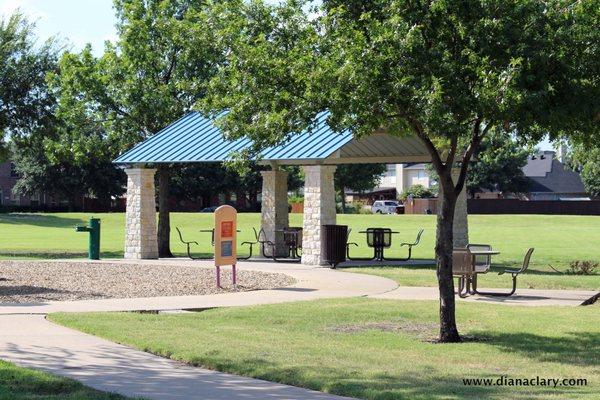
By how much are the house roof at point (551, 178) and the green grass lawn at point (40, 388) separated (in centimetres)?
11036

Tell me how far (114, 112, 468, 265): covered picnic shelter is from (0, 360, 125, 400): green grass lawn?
52.7ft

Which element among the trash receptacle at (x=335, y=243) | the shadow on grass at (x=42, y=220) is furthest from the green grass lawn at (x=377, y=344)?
the shadow on grass at (x=42, y=220)

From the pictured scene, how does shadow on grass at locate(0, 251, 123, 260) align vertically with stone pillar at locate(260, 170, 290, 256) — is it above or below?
below

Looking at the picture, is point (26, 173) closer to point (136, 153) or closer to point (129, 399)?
point (136, 153)

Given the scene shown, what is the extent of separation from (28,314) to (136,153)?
1679 cm

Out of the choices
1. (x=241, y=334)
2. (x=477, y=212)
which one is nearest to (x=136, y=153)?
(x=241, y=334)

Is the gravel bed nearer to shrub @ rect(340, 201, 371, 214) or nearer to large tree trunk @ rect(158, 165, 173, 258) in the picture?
large tree trunk @ rect(158, 165, 173, 258)

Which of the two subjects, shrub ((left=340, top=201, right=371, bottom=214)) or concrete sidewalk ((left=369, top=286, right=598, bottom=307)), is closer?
concrete sidewalk ((left=369, top=286, right=598, bottom=307))

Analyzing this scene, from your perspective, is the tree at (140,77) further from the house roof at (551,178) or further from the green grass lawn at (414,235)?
the house roof at (551,178)

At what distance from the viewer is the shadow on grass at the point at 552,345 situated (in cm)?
1277

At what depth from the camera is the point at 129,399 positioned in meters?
9.45

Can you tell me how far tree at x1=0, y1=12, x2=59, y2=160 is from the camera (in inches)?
1468

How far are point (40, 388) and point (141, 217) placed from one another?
22.9 meters

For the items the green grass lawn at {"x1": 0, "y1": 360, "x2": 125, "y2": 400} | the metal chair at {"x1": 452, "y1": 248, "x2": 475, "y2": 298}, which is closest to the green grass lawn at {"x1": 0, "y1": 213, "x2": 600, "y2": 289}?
the metal chair at {"x1": 452, "y1": 248, "x2": 475, "y2": 298}
